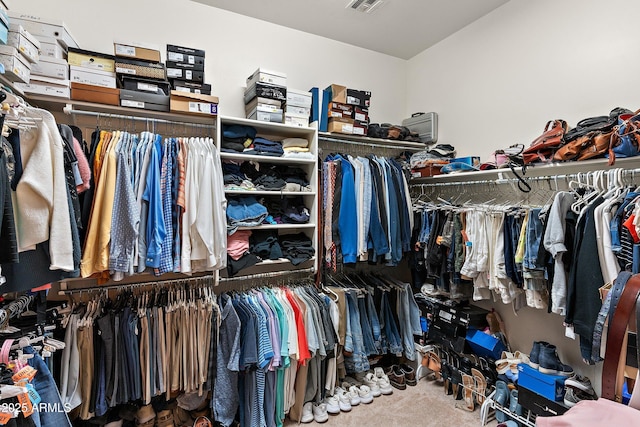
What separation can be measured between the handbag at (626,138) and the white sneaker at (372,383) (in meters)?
2.20

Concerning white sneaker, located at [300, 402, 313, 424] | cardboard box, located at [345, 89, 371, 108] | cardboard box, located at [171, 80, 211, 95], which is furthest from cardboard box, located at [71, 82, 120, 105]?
white sneaker, located at [300, 402, 313, 424]

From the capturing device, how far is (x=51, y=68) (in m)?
1.77

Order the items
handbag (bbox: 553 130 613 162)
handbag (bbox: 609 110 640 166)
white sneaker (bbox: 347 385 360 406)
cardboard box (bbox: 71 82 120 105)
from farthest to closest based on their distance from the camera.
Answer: white sneaker (bbox: 347 385 360 406) < cardboard box (bbox: 71 82 120 105) < handbag (bbox: 553 130 613 162) < handbag (bbox: 609 110 640 166)

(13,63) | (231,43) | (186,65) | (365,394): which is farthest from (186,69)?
(365,394)

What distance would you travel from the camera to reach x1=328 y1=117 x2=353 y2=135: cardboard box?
2.62 meters

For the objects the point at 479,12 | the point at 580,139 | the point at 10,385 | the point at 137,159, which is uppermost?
the point at 479,12

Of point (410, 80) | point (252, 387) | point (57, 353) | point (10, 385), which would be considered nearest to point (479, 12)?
point (410, 80)

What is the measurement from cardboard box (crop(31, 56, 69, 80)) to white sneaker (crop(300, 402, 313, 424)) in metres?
2.62

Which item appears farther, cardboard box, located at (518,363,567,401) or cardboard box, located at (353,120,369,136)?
cardboard box, located at (353,120,369,136)

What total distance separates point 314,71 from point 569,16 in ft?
6.30

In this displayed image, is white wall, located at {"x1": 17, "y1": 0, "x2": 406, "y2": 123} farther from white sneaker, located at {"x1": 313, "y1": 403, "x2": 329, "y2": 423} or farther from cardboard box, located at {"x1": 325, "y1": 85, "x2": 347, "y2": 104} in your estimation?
white sneaker, located at {"x1": 313, "y1": 403, "x2": 329, "y2": 423}

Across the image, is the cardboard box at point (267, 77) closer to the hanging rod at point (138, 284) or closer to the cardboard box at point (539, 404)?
the hanging rod at point (138, 284)

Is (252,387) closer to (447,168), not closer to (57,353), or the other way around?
(57,353)

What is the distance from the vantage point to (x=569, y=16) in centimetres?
215
